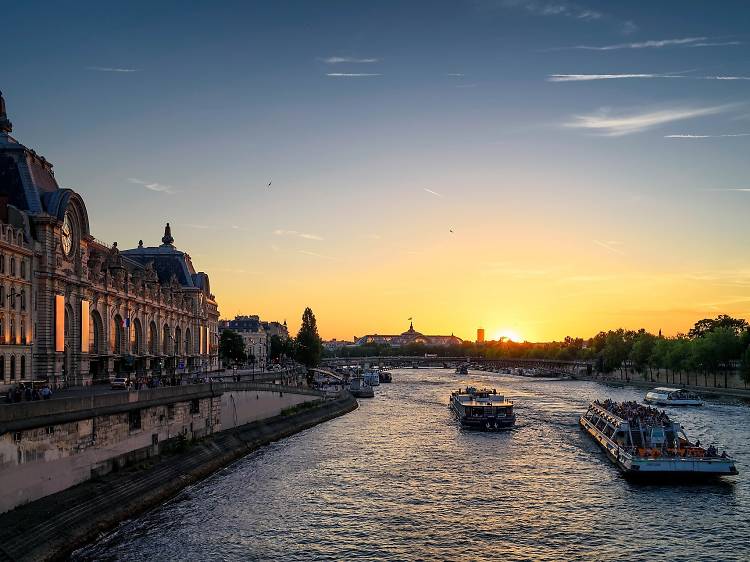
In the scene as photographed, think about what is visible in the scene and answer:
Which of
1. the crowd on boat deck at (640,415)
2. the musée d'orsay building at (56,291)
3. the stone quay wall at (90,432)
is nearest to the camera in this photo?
the stone quay wall at (90,432)

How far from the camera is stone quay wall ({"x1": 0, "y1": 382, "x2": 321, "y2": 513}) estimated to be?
35344 mm

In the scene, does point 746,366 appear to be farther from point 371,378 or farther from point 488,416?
point 371,378

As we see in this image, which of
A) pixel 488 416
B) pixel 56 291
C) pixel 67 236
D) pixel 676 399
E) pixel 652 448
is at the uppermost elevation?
pixel 67 236

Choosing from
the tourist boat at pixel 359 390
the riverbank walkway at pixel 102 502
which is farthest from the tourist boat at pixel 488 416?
the tourist boat at pixel 359 390

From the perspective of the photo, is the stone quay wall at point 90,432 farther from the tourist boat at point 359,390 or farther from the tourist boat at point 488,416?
the tourist boat at point 359,390

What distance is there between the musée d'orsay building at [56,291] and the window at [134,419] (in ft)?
37.5

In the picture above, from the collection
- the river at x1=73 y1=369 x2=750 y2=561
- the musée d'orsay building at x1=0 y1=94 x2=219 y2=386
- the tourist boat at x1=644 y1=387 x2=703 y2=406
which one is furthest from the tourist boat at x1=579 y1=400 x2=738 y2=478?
the tourist boat at x1=644 y1=387 x2=703 y2=406

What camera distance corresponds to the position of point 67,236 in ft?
216

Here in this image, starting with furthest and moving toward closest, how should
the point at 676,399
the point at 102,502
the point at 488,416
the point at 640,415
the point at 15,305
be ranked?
the point at 676,399 < the point at 488,416 < the point at 640,415 < the point at 15,305 < the point at 102,502

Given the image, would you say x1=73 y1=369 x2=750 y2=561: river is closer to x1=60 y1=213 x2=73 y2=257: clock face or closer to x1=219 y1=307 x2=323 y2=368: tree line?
x1=60 y1=213 x2=73 y2=257: clock face

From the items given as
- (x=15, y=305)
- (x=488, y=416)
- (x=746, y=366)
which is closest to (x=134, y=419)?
(x=15, y=305)

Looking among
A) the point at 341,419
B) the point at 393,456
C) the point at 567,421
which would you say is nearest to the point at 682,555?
the point at 393,456

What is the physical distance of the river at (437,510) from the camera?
37.8 meters

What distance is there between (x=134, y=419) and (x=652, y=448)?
124 feet
